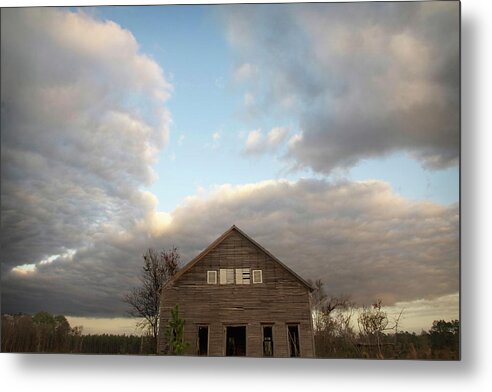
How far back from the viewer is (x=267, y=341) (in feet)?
24.7

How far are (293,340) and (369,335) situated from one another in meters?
0.87

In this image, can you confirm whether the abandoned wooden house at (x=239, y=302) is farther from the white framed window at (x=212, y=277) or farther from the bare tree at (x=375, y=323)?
the bare tree at (x=375, y=323)

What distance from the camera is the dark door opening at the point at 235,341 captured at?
7457 mm

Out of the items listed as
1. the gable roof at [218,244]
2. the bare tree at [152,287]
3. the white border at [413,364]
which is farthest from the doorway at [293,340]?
the bare tree at [152,287]

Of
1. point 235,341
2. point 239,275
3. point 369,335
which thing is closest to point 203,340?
point 235,341

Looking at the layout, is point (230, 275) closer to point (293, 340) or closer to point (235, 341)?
point (235, 341)

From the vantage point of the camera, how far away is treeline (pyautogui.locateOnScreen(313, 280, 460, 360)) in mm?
7055

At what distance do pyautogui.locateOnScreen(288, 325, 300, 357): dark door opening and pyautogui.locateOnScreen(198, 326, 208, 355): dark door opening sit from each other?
98 cm

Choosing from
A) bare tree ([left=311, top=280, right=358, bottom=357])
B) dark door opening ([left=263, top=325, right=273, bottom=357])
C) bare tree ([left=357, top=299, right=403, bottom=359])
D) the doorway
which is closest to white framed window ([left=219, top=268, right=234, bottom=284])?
dark door opening ([left=263, top=325, right=273, bottom=357])

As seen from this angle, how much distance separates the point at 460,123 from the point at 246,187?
8.45ft

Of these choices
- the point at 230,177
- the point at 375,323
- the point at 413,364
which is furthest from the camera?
the point at 230,177

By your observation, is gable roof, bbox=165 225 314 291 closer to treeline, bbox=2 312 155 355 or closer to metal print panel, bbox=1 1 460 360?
metal print panel, bbox=1 1 460 360

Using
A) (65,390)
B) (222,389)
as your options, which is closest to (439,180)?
(222,389)

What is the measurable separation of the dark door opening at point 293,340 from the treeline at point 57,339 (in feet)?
5.33
